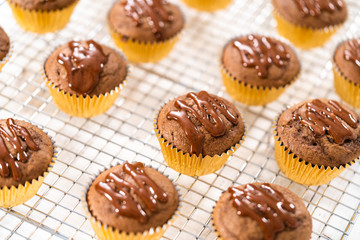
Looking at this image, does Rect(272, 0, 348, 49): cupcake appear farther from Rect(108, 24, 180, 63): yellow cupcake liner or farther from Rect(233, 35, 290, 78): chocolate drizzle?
Rect(108, 24, 180, 63): yellow cupcake liner

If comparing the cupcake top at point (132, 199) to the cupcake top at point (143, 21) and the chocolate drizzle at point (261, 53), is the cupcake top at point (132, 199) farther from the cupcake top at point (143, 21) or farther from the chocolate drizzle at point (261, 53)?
the cupcake top at point (143, 21)

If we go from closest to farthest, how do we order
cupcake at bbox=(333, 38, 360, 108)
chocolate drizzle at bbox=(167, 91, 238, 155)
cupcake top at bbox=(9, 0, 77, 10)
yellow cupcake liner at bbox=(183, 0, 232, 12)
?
1. chocolate drizzle at bbox=(167, 91, 238, 155)
2. cupcake at bbox=(333, 38, 360, 108)
3. cupcake top at bbox=(9, 0, 77, 10)
4. yellow cupcake liner at bbox=(183, 0, 232, 12)

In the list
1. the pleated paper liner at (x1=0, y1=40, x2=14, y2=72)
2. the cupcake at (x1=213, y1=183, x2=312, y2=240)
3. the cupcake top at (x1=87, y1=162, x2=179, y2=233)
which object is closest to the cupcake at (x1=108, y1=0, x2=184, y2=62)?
the pleated paper liner at (x1=0, y1=40, x2=14, y2=72)

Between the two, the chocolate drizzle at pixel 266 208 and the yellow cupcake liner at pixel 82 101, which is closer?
A: the chocolate drizzle at pixel 266 208

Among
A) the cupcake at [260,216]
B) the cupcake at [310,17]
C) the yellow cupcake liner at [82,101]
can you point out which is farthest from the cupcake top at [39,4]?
the cupcake at [260,216]

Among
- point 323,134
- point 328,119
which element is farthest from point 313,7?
point 323,134

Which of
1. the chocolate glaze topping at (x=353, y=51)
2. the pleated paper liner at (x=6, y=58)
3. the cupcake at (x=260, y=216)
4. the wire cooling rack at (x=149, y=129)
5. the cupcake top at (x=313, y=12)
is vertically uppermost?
the cupcake top at (x=313, y=12)

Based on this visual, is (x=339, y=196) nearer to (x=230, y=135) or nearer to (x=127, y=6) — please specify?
(x=230, y=135)
